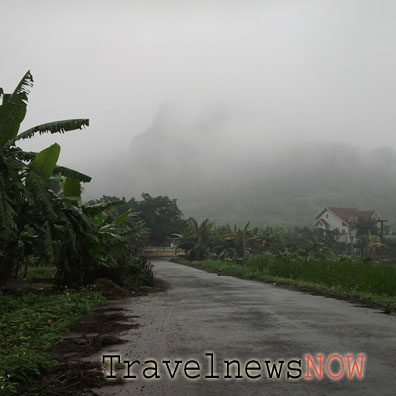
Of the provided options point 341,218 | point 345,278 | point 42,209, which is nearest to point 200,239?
point 345,278

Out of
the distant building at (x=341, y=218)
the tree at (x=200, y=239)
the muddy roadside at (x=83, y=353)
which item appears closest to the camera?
the muddy roadside at (x=83, y=353)

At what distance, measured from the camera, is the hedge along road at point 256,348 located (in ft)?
15.9

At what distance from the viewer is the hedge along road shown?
4859 mm

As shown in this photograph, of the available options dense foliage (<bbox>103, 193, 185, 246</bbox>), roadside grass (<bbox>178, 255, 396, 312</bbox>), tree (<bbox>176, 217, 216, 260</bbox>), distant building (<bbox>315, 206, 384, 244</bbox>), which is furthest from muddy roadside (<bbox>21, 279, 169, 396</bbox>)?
distant building (<bbox>315, 206, 384, 244</bbox>)

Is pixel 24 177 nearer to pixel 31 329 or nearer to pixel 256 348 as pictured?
pixel 31 329

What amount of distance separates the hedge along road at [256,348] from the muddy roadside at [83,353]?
24 centimetres

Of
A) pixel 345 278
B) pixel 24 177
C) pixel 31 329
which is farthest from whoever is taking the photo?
pixel 345 278

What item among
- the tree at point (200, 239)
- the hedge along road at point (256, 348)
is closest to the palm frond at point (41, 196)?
the hedge along road at point (256, 348)

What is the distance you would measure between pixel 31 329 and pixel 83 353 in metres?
2.14

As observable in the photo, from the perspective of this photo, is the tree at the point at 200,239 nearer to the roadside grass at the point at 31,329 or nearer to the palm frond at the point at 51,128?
the roadside grass at the point at 31,329

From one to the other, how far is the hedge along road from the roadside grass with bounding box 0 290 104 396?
92 cm

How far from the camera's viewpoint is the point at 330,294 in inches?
584

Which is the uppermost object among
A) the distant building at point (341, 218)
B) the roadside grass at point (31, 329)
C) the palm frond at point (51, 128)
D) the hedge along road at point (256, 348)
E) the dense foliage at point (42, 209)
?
the distant building at point (341, 218)

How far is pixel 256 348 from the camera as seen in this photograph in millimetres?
6508
